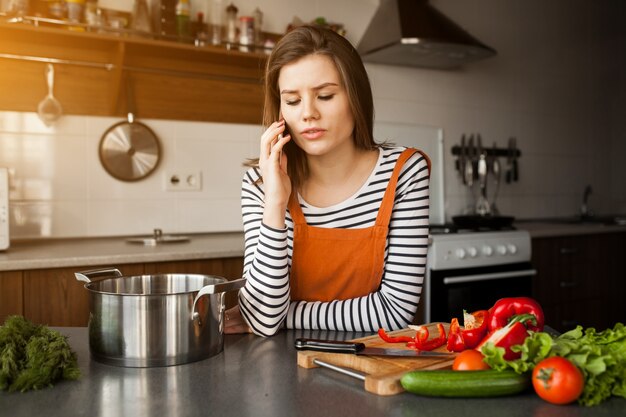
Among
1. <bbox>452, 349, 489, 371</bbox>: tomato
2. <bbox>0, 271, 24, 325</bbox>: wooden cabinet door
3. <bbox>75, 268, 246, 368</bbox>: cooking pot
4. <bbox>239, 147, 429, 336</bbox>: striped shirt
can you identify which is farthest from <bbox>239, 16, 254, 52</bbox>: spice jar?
<bbox>452, 349, 489, 371</bbox>: tomato

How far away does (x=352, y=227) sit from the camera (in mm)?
1470

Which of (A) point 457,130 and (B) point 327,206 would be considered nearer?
(B) point 327,206

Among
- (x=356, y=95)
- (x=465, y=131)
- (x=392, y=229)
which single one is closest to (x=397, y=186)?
(x=392, y=229)

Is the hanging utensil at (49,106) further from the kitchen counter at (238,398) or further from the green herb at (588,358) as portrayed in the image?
the green herb at (588,358)

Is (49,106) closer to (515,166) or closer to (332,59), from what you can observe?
(332,59)

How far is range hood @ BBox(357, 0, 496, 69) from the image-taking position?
309 centimetres

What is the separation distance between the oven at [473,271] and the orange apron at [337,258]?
1.48 metres

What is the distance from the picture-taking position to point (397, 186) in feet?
4.82

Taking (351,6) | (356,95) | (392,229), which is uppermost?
(351,6)

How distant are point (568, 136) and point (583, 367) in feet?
12.9

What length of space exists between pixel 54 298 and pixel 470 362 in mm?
1676

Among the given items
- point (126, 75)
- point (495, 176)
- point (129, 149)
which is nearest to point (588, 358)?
point (129, 149)

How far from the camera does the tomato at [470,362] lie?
0.88 m

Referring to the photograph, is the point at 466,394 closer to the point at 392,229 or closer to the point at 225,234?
the point at 392,229
